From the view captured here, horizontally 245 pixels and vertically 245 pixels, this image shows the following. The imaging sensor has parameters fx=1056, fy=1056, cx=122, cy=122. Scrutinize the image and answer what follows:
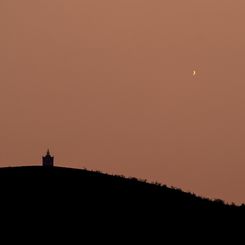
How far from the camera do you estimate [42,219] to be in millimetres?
61875

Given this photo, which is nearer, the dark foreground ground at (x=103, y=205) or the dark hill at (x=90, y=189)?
the dark foreground ground at (x=103, y=205)

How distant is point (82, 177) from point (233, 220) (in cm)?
1135

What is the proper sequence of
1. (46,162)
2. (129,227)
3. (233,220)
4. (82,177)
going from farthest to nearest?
(46,162) < (82,177) < (233,220) < (129,227)

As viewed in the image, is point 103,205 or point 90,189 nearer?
point 103,205

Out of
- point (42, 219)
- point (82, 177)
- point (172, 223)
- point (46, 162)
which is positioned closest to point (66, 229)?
point (42, 219)

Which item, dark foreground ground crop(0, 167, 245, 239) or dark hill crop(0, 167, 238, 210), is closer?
dark foreground ground crop(0, 167, 245, 239)

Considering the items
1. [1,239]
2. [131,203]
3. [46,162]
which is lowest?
[1,239]

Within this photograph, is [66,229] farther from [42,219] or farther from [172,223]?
[172,223]

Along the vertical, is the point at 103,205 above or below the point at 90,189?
below

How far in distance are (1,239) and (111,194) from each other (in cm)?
1222

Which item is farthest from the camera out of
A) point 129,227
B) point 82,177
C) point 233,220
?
point 82,177

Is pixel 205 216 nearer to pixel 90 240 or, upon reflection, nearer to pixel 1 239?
pixel 90 240

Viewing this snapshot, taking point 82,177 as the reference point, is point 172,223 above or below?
below

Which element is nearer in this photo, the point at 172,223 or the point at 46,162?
the point at 172,223
